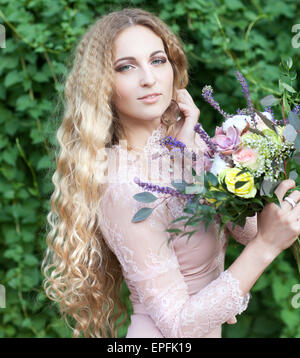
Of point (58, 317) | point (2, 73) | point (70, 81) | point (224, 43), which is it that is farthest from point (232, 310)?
point (2, 73)

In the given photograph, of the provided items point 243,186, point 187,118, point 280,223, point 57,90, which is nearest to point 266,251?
point 280,223

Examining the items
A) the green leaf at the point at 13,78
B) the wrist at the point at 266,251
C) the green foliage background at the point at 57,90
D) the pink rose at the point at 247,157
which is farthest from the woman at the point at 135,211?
the green leaf at the point at 13,78

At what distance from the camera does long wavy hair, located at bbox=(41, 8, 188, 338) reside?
172 centimetres

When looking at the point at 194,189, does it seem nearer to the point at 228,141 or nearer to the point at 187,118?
the point at 228,141

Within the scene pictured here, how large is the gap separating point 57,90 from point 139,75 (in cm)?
108

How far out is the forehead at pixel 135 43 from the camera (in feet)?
5.53

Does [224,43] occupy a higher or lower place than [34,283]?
higher

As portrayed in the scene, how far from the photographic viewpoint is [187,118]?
1.85 m

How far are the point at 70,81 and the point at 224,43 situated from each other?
103 cm

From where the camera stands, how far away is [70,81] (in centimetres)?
186

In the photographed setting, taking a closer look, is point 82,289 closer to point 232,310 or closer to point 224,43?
point 232,310

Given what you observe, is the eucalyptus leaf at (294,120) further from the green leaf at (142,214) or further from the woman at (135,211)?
the green leaf at (142,214)

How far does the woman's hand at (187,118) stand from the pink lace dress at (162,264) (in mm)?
104

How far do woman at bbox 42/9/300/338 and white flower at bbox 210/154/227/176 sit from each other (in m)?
0.19
